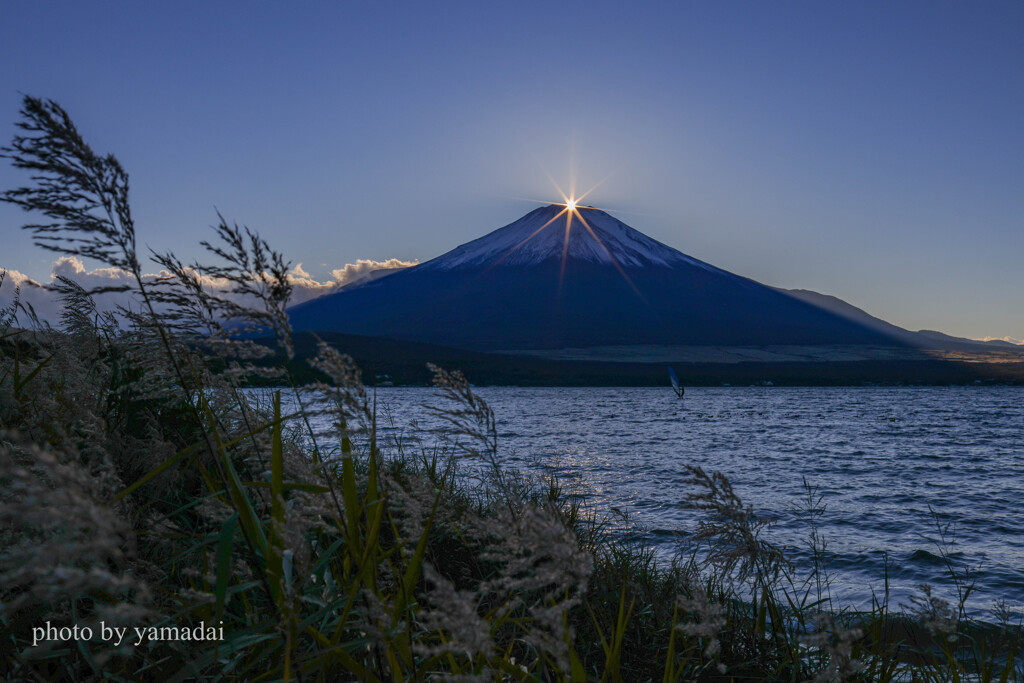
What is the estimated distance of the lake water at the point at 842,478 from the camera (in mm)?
9383

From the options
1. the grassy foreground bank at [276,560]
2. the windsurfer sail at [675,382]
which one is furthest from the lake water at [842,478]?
the windsurfer sail at [675,382]

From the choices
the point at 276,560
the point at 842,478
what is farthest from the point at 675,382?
the point at 276,560

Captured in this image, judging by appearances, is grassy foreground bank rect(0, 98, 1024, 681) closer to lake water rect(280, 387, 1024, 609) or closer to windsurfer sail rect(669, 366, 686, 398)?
lake water rect(280, 387, 1024, 609)

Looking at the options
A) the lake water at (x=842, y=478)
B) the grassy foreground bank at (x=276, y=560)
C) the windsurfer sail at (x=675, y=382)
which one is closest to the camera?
the grassy foreground bank at (x=276, y=560)

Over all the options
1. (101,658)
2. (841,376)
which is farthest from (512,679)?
(841,376)

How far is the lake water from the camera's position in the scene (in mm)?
9383

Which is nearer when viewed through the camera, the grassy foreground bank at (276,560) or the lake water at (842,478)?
the grassy foreground bank at (276,560)

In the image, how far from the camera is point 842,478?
18.5 meters

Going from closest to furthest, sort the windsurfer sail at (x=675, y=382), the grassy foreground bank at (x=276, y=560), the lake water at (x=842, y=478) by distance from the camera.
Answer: the grassy foreground bank at (x=276, y=560) < the lake water at (x=842, y=478) < the windsurfer sail at (x=675, y=382)

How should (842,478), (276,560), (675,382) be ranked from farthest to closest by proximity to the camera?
(675,382), (842,478), (276,560)

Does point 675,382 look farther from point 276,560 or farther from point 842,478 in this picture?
point 276,560

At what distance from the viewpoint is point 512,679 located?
7.95ft

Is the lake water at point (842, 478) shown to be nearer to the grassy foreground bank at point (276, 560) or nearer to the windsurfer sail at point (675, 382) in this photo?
the grassy foreground bank at point (276, 560)

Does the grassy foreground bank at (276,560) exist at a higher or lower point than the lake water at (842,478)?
higher
